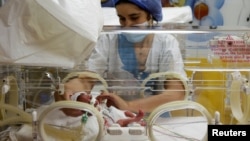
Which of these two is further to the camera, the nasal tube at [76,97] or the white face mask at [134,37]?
the white face mask at [134,37]

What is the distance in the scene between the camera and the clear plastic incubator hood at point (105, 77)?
0.80 meters

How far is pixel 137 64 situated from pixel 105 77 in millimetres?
137

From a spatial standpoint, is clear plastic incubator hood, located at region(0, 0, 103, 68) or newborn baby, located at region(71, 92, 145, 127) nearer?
clear plastic incubator hood, located at region(0, 0, 103, 68)

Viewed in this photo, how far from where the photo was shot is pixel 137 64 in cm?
111

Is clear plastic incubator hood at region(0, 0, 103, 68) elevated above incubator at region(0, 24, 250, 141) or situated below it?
above

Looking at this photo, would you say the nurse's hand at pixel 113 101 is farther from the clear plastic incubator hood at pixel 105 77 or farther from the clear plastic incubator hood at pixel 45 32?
the clear plastic incubator hood at pixel 45 32

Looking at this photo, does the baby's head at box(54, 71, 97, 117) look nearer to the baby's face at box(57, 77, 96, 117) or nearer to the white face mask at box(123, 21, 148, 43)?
the baby's face at box(57, 77, 96, 117)

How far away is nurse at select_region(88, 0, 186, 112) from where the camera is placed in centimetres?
96

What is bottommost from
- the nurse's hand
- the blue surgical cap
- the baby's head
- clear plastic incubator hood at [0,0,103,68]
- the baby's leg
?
the baby's leg

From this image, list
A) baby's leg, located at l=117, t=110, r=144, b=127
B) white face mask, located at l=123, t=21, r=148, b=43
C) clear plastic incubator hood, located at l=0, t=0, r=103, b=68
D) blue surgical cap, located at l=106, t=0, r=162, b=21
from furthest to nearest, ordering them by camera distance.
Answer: blue surgical cap, located at l=106, t=0, r=162, b=21, white face mask, located at l=123, t=21, r=148, b=43, baby's leg, located at l=117, t=110, r=144, b=127, clear plastic incubator hood, located at l=0, t=0, r=103, b=68

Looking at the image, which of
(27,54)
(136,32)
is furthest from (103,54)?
(27,54)

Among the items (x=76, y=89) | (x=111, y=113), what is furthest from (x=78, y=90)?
(x=111, y=113)

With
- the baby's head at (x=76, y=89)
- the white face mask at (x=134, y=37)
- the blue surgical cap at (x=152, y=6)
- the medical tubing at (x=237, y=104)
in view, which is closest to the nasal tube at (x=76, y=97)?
the baby's head at (x=76, y=89)

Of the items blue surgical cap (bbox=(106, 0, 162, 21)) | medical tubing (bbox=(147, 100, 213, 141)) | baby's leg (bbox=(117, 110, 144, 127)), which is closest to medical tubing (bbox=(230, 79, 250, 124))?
medical tubing (bbox=(147, 100, 213, 141))
